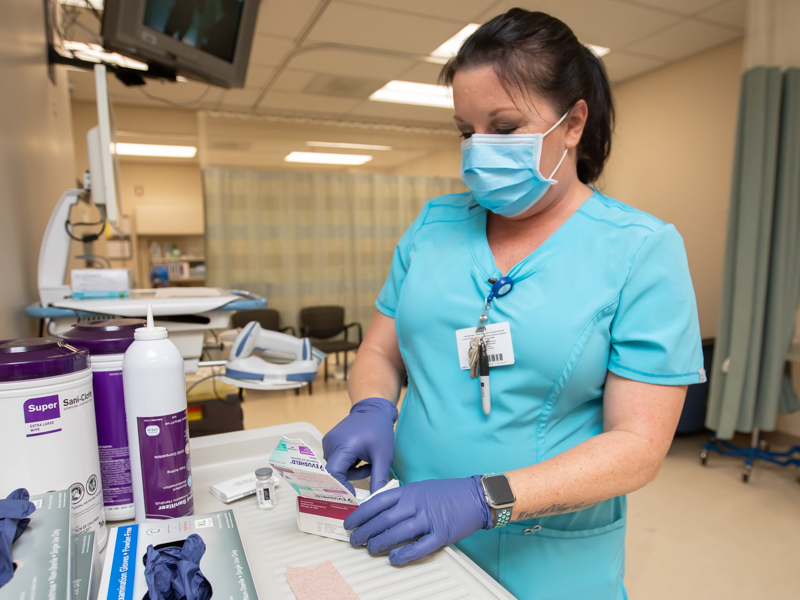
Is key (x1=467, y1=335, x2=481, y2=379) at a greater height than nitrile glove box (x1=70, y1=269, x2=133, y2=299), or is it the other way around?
nitrile glove box (x1=70, y1=269, x2=133, y2=299)

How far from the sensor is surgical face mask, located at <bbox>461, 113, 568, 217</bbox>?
88 cm

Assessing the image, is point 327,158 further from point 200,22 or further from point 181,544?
point 181,544

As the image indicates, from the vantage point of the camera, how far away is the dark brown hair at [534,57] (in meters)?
0.83

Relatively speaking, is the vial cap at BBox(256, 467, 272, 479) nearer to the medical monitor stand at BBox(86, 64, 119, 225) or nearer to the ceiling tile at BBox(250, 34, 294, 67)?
the medical monitor stand at BBox(86, 64, 119, 225)

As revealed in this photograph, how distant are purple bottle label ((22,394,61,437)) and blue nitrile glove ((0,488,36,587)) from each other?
6 cm

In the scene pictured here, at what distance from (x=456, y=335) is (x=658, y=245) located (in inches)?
13.6

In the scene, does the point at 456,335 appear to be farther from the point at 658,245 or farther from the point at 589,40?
the point at 589,40

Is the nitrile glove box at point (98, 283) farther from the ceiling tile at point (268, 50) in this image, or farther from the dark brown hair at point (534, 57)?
the ceiling tile at point (268, 50)

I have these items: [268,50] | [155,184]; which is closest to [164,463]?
[268,50]

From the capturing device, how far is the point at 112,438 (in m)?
0.65

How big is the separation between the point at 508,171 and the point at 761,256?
2.48 metres

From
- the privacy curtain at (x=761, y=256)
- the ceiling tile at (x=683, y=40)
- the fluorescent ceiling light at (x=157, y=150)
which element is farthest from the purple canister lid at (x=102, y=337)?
the fluorescent ceiling light at (x=157, y=150)

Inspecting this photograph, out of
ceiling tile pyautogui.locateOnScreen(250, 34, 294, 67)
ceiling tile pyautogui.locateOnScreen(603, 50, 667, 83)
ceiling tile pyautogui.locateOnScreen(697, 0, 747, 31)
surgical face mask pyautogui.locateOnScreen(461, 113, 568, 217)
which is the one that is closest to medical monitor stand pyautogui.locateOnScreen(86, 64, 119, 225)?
surgical face mask pyautogui.locateOnScreen(461, 113, 568, 217)

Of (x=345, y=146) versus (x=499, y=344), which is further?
(x=345, y=146)
